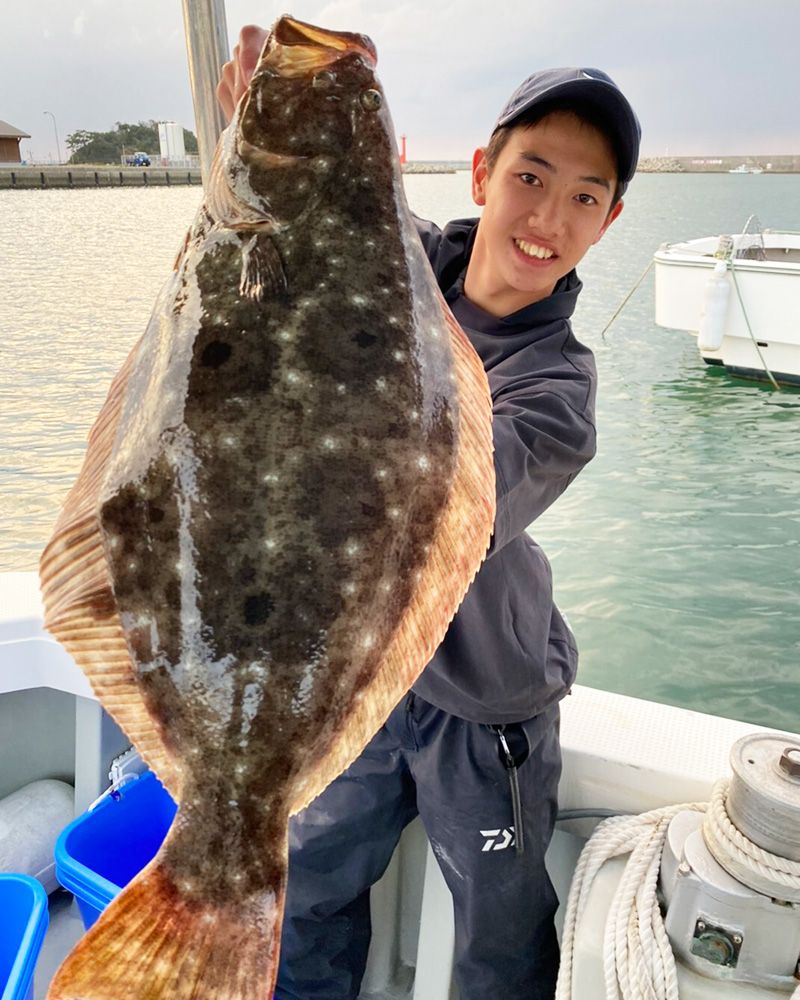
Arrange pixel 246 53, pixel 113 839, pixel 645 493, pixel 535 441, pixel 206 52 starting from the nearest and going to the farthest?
pixel 246 53, pixel 535 441, pixel 206 52, pixel 113 839, pixel 645 493

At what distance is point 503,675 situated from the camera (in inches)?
90.0

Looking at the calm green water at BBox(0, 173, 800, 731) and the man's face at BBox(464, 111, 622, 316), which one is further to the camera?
the calm green water at BBox(0, 173, 800, 731)

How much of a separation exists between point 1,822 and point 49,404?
13.5 metres

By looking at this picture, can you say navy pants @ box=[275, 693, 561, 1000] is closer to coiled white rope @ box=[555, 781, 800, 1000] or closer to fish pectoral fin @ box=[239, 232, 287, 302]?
coiled white rope @ box=[555, 781, 800, 1000]

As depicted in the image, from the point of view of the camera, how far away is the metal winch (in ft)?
6.84

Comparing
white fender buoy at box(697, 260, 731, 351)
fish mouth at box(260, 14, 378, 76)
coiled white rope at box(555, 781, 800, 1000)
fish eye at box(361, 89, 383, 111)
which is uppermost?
fish mouth at box(260, 14, 378, 76)

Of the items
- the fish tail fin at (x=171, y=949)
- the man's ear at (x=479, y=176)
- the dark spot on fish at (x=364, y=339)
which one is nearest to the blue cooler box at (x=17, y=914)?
the fish tail fin at (x=171, y=949)

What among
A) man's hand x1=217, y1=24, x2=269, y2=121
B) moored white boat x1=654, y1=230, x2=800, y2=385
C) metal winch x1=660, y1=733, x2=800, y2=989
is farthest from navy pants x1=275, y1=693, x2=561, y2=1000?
moored white boat x1=654, y1=230, x2=800, y2=385

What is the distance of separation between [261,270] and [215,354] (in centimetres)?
15

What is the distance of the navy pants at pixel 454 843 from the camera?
7.92ft

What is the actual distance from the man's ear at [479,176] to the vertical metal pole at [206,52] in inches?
33.1

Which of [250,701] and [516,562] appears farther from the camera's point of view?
[516,562]

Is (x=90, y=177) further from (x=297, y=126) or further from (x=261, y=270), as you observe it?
(x=261, y=270)

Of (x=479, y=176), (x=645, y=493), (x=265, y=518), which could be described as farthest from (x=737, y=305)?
(x=265, y=518)
